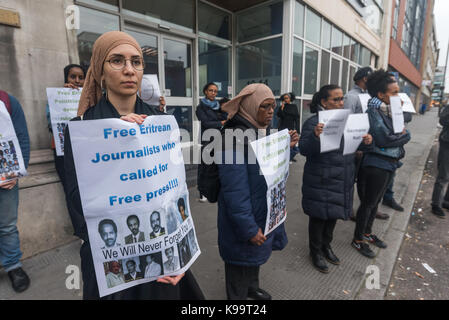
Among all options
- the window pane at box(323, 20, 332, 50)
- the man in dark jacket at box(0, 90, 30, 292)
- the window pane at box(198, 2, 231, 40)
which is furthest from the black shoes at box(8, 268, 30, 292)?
the window pane at box(323, 20, 332, 50)

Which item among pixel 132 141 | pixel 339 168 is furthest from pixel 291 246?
pixel 132 141

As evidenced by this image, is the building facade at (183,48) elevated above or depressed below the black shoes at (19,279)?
above

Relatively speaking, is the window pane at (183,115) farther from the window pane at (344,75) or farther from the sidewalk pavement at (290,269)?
the window pane at (344,75)

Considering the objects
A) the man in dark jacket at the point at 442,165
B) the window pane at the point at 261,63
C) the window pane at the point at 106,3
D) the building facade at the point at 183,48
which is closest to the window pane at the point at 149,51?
the building facade at the point at 183,48

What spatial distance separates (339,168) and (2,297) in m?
3.39

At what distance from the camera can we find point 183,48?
6.22 meters

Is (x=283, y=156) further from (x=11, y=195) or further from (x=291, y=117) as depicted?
(x=291, y=117)

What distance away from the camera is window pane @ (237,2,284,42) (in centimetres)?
703

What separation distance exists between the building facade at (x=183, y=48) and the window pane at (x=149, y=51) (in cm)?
2

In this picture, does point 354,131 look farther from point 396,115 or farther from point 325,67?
point 325,67

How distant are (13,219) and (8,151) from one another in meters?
0.70

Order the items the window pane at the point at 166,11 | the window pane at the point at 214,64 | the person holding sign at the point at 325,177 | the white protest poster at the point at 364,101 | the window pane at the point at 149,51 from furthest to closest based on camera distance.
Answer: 1. the window pane at the point at 214,64
2. the window pane at the point at 149,51
3. the window pane at the point at 166,11
4. the white protest poster at the point at 364,101
5. the person holding sign at the point at 325,177

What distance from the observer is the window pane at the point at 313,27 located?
25.5 ft

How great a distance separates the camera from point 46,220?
2988mm
